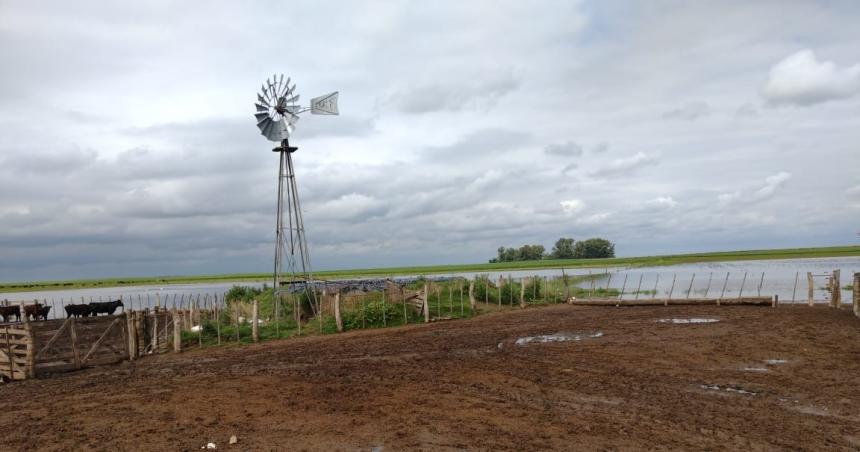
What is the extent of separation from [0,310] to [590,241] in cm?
13134

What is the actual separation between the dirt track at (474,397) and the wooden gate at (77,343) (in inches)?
36.2

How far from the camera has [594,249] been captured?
5610 inches

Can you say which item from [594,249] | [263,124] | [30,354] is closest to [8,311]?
[30,354]

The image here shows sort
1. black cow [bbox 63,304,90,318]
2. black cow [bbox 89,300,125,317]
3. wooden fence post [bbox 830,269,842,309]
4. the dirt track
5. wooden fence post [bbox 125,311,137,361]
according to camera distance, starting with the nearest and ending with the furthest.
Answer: the dirt track < wooden fence post [bbox 125,311,137,361] < black cow [bbox 63,304,90,318] < black cow [bbox 89,300,125,317] < wooden fence post [bbox 830,269,842,309]

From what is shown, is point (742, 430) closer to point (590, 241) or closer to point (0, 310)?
point (0, 310)

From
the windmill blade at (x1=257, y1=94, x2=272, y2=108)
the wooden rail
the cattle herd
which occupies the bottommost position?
the wooden rail

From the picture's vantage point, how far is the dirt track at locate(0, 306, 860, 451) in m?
9.20

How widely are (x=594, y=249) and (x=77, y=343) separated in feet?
442

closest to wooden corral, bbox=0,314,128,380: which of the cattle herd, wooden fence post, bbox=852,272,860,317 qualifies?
the cattle herd

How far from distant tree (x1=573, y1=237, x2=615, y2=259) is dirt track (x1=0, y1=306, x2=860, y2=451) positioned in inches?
4916

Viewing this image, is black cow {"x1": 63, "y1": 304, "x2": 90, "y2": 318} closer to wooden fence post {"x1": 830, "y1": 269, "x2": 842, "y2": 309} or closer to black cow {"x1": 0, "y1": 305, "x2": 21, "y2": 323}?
black cow {"x1": 0, "y1": 305, "x2": 21, "y2": 323}

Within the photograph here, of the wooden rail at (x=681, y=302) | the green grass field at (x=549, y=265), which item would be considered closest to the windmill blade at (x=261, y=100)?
the wooden rail at (x=681, y=302)

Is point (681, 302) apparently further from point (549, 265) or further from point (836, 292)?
point (549, 265)

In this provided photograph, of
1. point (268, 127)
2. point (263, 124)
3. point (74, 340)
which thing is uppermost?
point (263, 124)
